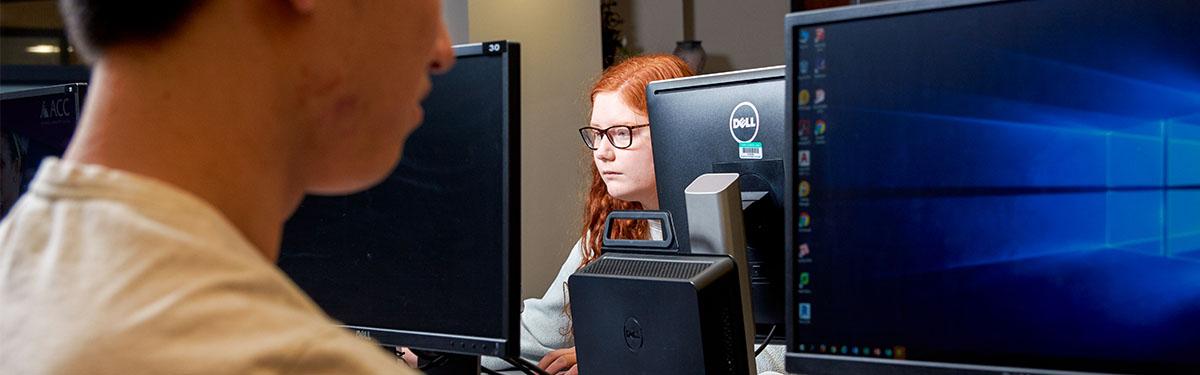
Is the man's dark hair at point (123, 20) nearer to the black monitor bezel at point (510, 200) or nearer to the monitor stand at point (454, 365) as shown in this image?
the black monitor bezel at point (510, 200)

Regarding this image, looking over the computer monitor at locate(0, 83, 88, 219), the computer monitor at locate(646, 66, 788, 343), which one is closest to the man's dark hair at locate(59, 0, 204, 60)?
the computer monitor at locate(646, 66, 788, 343)

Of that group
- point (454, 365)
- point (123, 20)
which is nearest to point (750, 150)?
point (454, 365)

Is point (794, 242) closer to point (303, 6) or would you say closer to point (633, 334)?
point (633, 334)

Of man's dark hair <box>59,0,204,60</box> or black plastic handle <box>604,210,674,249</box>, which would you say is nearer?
man's dark hair <box>59,0,204,60</box>

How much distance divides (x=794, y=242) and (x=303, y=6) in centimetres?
73

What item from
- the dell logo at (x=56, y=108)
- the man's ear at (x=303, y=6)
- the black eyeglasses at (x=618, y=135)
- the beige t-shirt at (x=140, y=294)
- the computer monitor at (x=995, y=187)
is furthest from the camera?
the black eyeglasses at (x=618, y=135)

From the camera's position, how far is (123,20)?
49cm

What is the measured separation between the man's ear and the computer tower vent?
0.73 meters

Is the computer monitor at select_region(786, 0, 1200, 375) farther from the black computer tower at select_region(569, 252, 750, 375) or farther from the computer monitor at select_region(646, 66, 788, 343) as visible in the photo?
the computer monitor at select_region(646, 66, 788, 343)

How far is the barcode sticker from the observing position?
1434mm

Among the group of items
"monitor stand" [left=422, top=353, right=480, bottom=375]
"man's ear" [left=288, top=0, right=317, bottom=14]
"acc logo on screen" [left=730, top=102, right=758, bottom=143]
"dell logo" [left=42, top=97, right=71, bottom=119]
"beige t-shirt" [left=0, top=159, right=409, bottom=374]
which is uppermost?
"man's ear" [left=288, top=0, right=317, bottom=14]

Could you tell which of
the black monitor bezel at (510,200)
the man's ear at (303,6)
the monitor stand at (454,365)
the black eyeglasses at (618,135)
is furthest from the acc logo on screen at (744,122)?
the man's ear at (303,6)

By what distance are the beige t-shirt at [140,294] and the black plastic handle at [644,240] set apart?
79 centimetres

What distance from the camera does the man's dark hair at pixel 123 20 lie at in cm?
48
